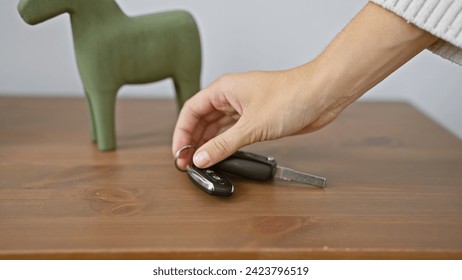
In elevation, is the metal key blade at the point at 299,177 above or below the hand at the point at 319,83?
below

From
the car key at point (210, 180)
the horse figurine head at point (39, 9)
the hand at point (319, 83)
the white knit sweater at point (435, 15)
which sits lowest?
the car key at point (210, 180)

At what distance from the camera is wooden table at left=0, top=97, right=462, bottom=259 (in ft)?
1.65

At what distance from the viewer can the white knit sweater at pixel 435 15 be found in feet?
1.76

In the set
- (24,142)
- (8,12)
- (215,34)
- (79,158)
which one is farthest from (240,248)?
(8,12)

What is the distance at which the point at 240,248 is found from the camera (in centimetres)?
50

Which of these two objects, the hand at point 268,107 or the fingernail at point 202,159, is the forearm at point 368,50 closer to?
the hand at point 268,107

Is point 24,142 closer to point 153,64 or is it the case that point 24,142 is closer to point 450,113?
point 153,64

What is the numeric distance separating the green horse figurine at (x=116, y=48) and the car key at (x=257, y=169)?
0.19 m

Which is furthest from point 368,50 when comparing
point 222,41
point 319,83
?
point 222,41

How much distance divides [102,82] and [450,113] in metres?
0.75

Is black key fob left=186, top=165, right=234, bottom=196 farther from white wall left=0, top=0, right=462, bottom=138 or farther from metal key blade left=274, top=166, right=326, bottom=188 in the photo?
white wall left=0, top=0, right=462, bottom=138

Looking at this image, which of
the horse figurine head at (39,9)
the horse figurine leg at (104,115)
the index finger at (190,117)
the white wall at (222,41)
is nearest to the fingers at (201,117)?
the index finger at (190,117)

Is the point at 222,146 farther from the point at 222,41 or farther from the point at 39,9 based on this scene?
the point at 222,41

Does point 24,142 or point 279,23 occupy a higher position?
point 279,23
